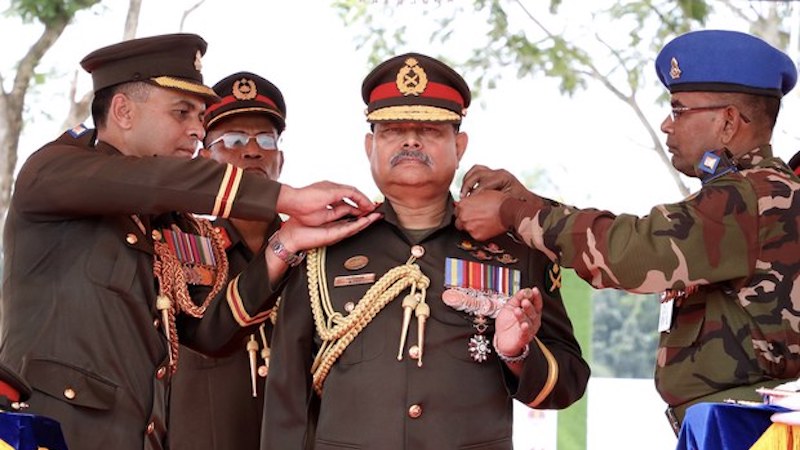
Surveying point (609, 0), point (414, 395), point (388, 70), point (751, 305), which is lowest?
point (414, 395)

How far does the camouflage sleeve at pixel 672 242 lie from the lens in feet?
11.5

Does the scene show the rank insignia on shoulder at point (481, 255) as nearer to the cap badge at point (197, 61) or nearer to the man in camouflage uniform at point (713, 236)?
the man in camouflage uniform at point (713, 236)

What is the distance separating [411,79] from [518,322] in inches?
35.2

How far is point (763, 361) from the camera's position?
3.49 metres

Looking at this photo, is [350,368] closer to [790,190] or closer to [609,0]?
[790,190]

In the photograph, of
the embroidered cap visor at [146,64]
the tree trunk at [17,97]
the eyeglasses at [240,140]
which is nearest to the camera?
the embroidered cap visor at [146,64]

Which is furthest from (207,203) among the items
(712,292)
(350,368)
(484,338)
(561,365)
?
(712,292)

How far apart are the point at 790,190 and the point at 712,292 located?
37 centimetres

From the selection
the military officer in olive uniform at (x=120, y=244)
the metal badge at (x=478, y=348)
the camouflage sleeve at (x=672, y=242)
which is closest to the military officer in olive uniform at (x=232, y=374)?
the military officer in olive uniform at (x=120, y=244)

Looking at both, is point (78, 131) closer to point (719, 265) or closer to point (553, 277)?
point (553, 277)

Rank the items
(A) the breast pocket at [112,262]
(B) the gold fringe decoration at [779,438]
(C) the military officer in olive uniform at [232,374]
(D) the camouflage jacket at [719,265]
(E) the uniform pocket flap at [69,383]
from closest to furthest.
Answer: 1. (B) the gold fringe decoration at [779,438]
2. (D) the camouflage jacket at [719,265]
3. (E) the uniform pocket flap at [69,383]
4. (A) the breast pocket at [112,262]
5. (C) the military officer in olive uniform at [232,374]

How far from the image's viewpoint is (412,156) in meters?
3.85

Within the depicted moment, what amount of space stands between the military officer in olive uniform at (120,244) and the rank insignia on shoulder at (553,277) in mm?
626

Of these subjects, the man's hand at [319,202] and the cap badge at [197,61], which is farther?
the cap badge at [197,61]
